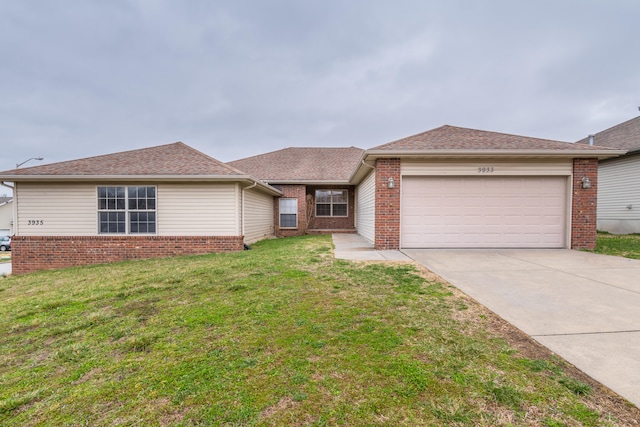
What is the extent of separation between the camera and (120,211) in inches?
364

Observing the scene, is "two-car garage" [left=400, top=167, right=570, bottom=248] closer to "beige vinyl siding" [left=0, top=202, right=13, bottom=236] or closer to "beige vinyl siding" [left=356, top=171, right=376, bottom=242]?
"beige vinyl siding" [left=356, top=171, right=376, bottom=242]

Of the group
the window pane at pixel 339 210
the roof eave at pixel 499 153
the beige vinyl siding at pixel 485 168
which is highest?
the roof eave at pixel 499 153

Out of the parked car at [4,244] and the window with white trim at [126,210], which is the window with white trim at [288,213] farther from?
the parked car at [4,244]

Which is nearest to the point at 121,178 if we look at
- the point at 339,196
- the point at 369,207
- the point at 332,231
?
the point at 369,207

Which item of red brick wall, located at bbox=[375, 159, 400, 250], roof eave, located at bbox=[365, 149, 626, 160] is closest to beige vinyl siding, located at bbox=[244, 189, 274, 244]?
red brick wall, located at bbox=[375, 159, 400, 250]

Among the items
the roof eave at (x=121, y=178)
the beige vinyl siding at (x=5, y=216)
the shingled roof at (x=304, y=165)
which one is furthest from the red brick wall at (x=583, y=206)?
the beige vinyl siding at (x=5, y=216)

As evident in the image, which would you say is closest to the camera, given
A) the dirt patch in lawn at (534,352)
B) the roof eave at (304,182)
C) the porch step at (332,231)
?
the dirt patch in lawn at (534,352)

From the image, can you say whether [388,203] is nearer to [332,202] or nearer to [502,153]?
[502,153]

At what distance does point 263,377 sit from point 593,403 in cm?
220

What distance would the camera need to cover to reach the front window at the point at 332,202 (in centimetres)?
1614

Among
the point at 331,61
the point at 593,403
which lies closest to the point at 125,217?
the point at 593,403

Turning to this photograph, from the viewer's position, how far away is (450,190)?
8.38 meters

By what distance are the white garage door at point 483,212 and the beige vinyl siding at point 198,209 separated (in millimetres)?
5689

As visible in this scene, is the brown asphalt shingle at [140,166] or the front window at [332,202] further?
the front window at [332,202]
